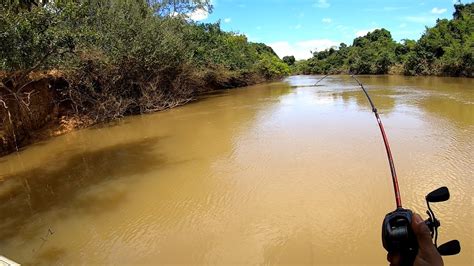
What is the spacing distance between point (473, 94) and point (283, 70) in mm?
28978

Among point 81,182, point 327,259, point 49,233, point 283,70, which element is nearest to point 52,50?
point 81,182

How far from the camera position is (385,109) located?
14.9 meters

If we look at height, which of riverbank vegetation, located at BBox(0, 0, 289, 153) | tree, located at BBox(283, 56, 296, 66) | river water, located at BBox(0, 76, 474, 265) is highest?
tree, located at BBox(283, 56, 296, 66)

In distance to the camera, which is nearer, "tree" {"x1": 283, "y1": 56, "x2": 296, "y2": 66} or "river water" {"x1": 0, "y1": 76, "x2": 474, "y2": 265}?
"river water" {"x1": 0, "y1": 76, "x2": 474, "y2": 265}

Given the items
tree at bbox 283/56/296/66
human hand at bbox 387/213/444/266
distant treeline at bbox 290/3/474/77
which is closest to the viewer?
human hand at bbox 387/213/444/266

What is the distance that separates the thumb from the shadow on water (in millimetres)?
5801

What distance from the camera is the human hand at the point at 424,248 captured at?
1.46 metres

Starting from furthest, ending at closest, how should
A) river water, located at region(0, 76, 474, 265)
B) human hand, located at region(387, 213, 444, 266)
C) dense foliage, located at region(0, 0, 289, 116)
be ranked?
dense foliage, located at region(0, 0, 289, 116)
river water, located at region(0, 76, 474, 265)
human hand, located at region(387, 213, 444, 266)

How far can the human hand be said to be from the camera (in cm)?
146

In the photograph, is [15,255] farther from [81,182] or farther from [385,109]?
[385,109]

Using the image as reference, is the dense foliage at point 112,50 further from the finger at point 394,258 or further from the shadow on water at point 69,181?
the finger at point 394,258

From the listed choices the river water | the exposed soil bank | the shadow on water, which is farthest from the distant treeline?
the shadow on water

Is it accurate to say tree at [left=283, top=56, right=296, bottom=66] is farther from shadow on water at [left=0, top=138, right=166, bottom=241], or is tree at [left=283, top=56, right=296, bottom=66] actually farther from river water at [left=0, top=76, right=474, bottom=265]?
shadow on water at [left=0, top=138, right=166, bottom=241]

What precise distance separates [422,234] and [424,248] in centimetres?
6
